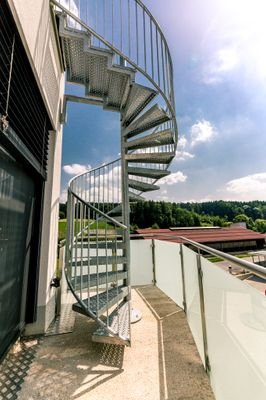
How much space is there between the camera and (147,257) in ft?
12.8

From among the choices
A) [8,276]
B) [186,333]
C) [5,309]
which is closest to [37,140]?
[8,276]

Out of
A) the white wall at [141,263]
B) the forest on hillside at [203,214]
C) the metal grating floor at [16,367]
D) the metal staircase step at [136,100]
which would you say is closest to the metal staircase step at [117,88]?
the metal staircase step at [136,100]

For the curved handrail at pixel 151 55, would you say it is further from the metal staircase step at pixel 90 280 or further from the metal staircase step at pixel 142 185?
the metal staircase step at pixel 90 280

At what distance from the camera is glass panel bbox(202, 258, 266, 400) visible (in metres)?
0.72

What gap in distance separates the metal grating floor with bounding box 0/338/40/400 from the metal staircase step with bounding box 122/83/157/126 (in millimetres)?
3177

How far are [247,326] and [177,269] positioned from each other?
76.6 inches

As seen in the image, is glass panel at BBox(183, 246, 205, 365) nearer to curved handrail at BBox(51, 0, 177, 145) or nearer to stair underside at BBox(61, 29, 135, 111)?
curved handrail at BBox(51, 0, 177, 145)

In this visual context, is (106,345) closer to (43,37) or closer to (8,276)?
(8,276)

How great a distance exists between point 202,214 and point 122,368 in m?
31.5

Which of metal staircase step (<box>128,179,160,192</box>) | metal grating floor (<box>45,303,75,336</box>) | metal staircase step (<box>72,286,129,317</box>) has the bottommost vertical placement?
metal grating floor (<box>45,303,75,336</box>)

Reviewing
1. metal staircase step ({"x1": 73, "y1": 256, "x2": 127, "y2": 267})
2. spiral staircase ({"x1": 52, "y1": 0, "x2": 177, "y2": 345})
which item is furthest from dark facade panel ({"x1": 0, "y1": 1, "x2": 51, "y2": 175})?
metal staircase step ({"x1": 73, "y1": 256, "x2": 127, "y2": 267})

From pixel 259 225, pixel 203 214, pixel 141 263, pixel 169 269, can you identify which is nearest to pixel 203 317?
pixel 169 269

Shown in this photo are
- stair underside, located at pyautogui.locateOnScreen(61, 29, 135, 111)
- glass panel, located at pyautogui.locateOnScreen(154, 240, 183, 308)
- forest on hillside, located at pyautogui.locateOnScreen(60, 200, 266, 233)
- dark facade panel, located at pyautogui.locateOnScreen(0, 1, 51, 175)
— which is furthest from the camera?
forest on hillside, located at pyautogui.locateOnScreen(60, 200, 266, 233)

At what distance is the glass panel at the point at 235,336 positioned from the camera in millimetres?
715
